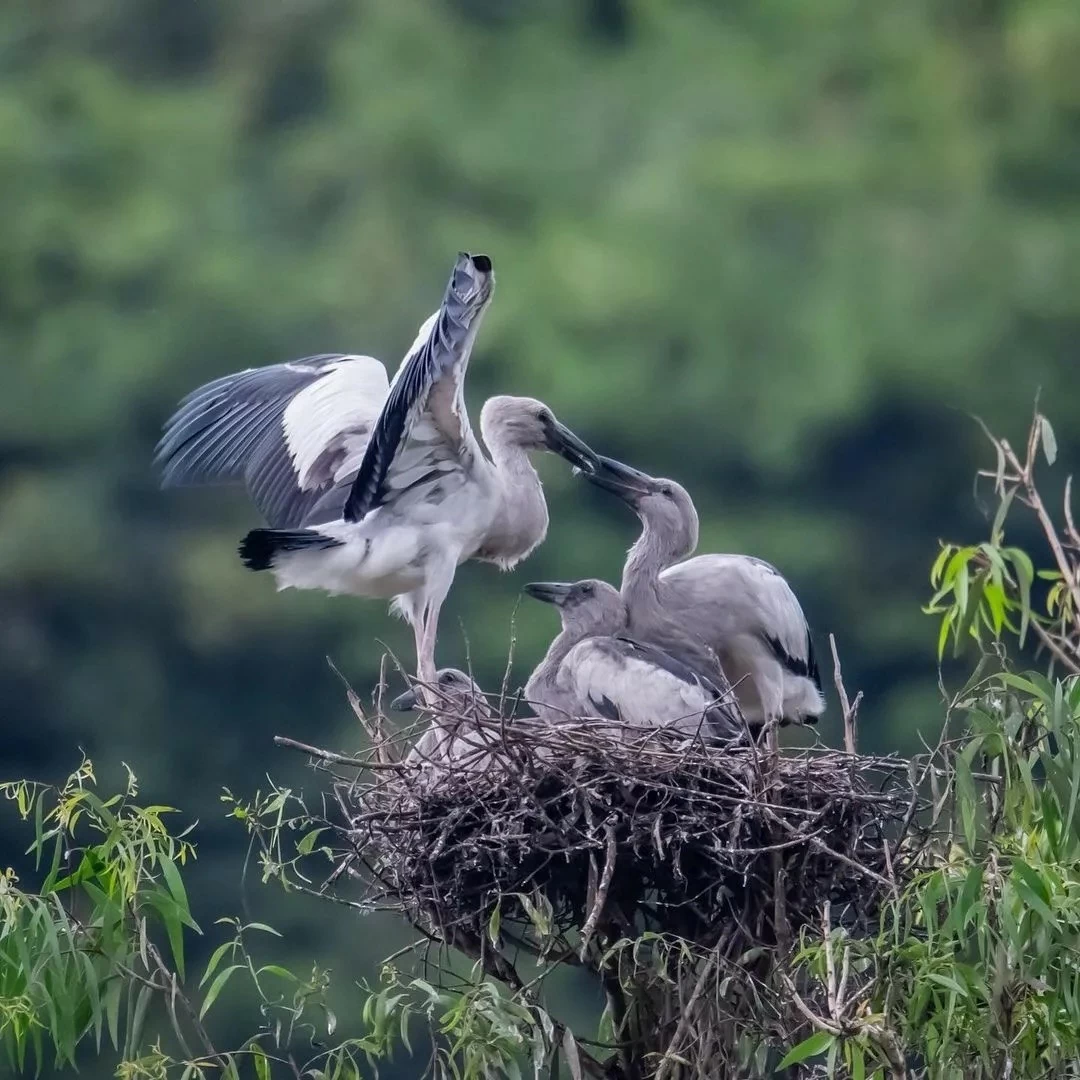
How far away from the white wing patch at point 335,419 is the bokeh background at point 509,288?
3.72m

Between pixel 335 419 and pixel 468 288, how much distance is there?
0.99 meters

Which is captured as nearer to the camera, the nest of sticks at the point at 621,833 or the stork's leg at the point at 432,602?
the nest of sticks at the point at 621,833

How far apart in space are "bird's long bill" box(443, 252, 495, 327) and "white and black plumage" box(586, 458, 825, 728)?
36.7 inches

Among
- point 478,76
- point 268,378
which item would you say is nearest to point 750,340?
point 478,76

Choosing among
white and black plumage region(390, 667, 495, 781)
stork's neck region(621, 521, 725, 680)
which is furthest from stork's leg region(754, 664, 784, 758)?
white and black plumage region(390, 667, 495, 781)

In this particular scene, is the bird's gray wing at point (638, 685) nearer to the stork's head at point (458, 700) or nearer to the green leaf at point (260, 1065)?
the stork's head at point (458, 700)

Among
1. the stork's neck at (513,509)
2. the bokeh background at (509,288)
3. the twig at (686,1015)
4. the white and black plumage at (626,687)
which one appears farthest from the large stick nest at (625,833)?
the bokeh background at (509,288)

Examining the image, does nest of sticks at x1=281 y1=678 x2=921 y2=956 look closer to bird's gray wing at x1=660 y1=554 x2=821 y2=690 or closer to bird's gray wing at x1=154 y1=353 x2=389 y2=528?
bird's gray wing at x1=660 y1=554 x2=821 y2=690

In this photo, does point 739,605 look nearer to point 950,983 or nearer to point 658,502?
point 658,502

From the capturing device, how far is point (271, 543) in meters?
4.03

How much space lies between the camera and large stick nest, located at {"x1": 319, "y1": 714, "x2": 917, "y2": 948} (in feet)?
10.7

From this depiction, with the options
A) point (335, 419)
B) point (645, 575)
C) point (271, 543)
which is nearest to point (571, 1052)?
point (271, 543)

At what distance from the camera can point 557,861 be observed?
3.40 m

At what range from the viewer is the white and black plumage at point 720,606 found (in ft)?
14.7
